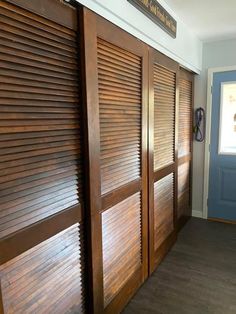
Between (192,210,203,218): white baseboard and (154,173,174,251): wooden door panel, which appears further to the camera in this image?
(192,210,203,218): white baseboard

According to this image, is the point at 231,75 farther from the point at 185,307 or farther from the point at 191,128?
the point at 185,307

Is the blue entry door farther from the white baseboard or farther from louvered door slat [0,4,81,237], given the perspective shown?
louvered door slat [0,4,81,237]

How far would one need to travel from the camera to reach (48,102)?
1136mm

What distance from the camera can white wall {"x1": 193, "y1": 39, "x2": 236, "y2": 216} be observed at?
320 centimetres

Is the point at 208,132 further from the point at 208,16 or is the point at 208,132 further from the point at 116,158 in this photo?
the point at 116,158

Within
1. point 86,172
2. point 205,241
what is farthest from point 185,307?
point 86,172

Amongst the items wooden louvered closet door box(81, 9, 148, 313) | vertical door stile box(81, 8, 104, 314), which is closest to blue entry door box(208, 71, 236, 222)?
wooden louvered closet door box(81, 9, 148, 313)

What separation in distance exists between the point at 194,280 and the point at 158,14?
2.27 metres

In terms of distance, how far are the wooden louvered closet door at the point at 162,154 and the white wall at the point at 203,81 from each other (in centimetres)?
97

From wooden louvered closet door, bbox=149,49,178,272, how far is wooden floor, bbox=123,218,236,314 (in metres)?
0.17

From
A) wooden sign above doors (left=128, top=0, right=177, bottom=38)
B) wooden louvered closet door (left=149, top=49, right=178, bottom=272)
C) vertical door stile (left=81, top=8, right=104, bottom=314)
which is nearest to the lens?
vertical door stile (left=81, top=8, right=104, bottom=314)

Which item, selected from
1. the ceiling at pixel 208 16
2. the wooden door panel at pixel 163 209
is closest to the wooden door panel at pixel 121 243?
the wooden door panel at pixel 163 209

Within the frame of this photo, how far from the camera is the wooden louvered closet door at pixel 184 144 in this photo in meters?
3.04

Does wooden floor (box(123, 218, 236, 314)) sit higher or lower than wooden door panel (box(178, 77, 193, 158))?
lower
